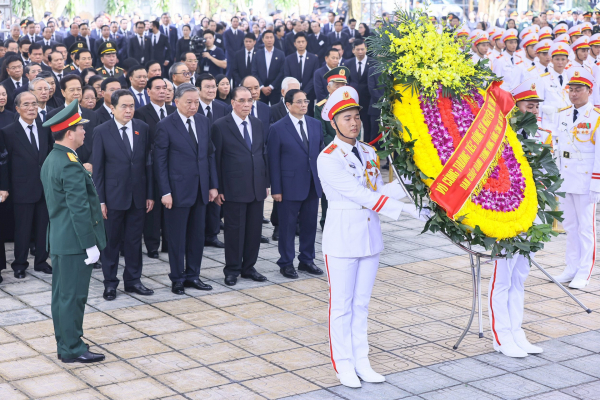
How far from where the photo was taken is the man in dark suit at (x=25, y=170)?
755cm

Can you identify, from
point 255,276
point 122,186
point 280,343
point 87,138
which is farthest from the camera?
point 87,138

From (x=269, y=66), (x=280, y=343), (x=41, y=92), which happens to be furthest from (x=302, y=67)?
(x=280, y=343)

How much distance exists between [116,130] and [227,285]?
5.84 feet

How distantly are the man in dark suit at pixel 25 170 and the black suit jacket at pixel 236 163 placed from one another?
1791mm

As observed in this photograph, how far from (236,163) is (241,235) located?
70cm

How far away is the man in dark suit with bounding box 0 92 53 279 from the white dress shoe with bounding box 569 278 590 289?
201 inches

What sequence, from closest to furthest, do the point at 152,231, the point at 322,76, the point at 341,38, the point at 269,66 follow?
1. the point at 152,231
2. the point at 322,76
3. the point at 269,66
4. the point at 341,38

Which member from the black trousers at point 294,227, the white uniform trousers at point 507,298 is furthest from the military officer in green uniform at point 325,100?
the white uniform trousers at point 507,298

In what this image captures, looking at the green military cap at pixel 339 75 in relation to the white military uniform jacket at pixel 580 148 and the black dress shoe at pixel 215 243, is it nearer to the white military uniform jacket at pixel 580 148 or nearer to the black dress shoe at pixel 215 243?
the black dress shoe at pixel 215 243

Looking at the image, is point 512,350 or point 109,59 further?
point 109,59

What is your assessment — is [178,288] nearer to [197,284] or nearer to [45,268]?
[197,284]

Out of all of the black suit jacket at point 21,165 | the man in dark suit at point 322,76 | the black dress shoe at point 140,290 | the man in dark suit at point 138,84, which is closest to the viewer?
the black dress shoe at point 140,290

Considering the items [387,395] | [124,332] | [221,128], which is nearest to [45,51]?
[221,128]

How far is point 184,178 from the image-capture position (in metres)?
7.06
